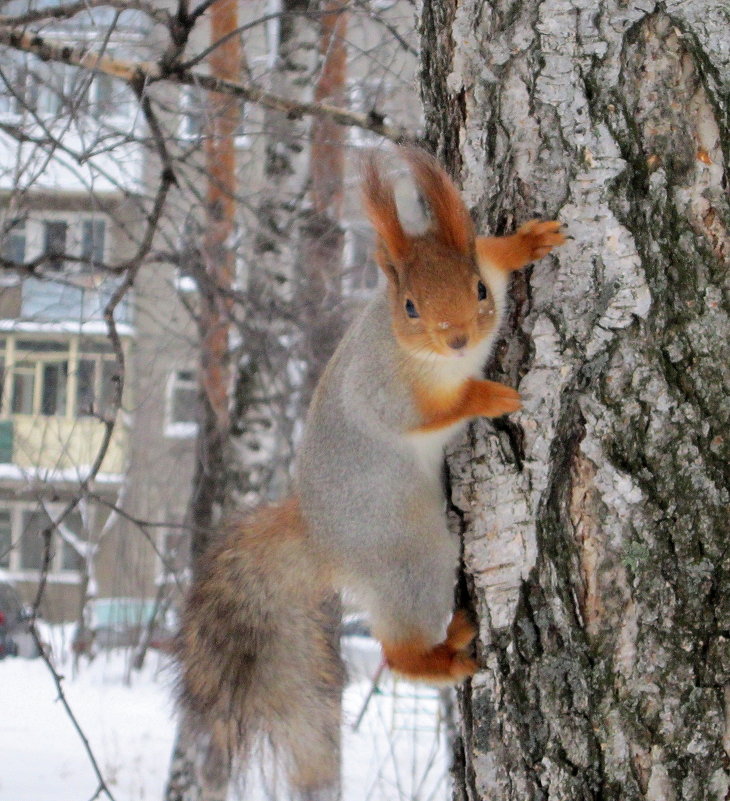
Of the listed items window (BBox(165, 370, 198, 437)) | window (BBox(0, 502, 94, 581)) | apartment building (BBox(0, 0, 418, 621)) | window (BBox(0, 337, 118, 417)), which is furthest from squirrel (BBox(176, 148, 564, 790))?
window (BBox(165, 370, 198, 437))

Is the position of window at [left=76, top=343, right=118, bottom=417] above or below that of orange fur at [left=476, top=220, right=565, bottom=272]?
above

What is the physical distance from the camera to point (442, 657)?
47.5 inches

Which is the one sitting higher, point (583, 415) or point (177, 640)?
point (583, 415)

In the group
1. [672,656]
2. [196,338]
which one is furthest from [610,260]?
[196,338]

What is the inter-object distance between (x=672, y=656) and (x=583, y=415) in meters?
0.26

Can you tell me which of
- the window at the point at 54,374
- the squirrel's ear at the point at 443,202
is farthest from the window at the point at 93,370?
the squirrel's ear at the point at 443,202

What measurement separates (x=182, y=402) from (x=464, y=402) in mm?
3427

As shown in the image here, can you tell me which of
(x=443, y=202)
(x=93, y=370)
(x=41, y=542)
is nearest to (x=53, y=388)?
(x=93, y=370)

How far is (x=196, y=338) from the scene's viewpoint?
363 centimetres

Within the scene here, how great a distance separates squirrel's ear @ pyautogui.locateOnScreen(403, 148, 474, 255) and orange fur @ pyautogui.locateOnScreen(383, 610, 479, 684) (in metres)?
0.46

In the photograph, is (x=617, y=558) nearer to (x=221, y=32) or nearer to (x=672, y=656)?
(x=672, y=656)

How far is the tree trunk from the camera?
3.22 ft

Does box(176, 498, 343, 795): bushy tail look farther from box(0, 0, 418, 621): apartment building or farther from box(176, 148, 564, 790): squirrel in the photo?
box(0, 0, 418, 621): apartment building

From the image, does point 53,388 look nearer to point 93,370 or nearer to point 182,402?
point 93,370
